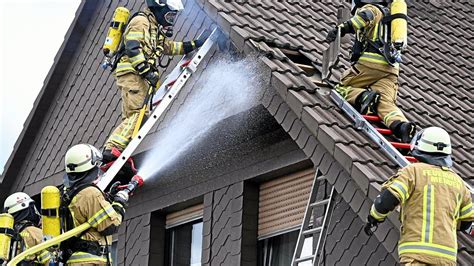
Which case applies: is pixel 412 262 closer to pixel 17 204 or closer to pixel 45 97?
pixel 17 204

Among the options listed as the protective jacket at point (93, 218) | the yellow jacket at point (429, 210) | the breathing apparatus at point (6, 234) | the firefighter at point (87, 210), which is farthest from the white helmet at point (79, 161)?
the yellow jacket at point (429, 210)

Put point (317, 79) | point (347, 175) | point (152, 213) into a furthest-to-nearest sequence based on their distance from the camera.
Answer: point (152, 213) → point (317, 79) → point (347, 175)

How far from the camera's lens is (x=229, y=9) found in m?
12.8

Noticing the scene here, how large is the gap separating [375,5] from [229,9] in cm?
186

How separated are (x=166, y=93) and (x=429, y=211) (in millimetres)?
3996

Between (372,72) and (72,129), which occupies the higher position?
(72,129)

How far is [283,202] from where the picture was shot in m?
12.4

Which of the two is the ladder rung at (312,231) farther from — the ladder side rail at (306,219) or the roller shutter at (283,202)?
the roller shutter at (283,202)

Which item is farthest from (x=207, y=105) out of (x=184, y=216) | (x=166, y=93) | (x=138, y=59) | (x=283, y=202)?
(x=184, y=216)

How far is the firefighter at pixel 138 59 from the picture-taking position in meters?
12.0

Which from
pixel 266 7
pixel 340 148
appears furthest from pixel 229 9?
pixel 340 148

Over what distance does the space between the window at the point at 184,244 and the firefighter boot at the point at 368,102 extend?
10.4ft

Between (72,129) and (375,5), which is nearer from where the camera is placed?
(375,5)

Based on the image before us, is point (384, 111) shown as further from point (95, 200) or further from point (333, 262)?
point (95, 200)
